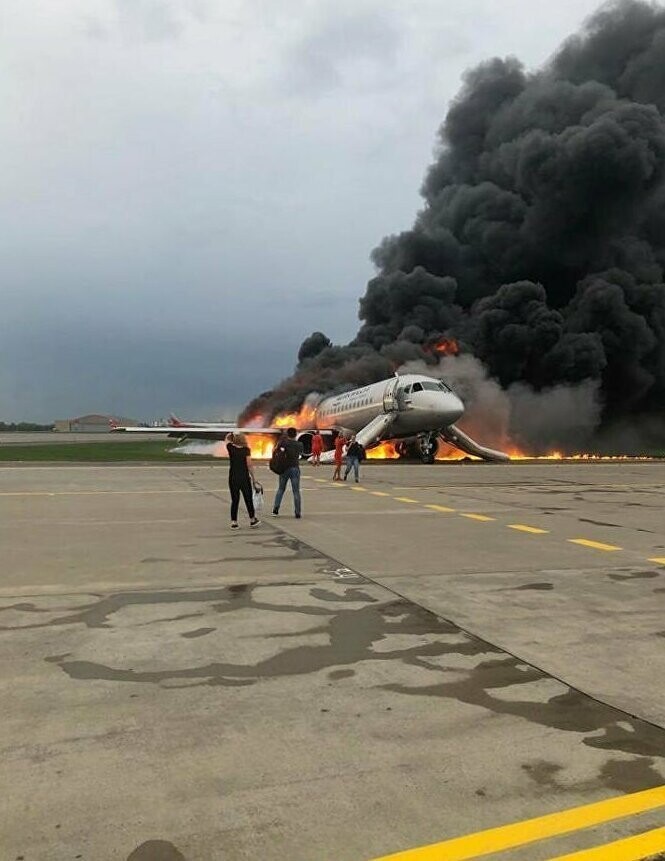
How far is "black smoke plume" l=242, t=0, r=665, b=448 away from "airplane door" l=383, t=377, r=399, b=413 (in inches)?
457

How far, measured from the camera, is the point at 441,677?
435 cm

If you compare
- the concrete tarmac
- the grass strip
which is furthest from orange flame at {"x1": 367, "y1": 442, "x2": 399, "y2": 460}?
the concrete tarmac

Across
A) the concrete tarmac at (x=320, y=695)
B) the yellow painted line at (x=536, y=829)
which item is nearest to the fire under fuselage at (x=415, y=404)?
the concrete tarmac at (x=320, y=695)

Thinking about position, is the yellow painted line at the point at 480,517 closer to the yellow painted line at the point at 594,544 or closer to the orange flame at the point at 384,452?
the yellow painted line at the point at 594,544

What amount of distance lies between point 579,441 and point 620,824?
47.7 metres

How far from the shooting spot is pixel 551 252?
53.4m

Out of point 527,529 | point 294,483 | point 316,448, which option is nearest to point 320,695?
point 527,529

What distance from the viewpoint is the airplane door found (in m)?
31.2

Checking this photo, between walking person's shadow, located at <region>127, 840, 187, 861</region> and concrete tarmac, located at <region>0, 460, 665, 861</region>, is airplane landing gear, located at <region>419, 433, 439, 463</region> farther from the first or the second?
walking person's shadow, located at <region>127, 840, 187, 861</region>

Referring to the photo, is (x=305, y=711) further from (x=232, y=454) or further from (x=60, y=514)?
(x=60, y=514)

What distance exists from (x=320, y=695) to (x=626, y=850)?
5.99 ft

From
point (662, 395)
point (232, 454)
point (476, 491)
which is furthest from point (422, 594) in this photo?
point (662, 395)

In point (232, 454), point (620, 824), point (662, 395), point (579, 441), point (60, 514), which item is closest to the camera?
point (620, 824)

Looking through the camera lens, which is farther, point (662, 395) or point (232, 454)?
point (662, 395)
